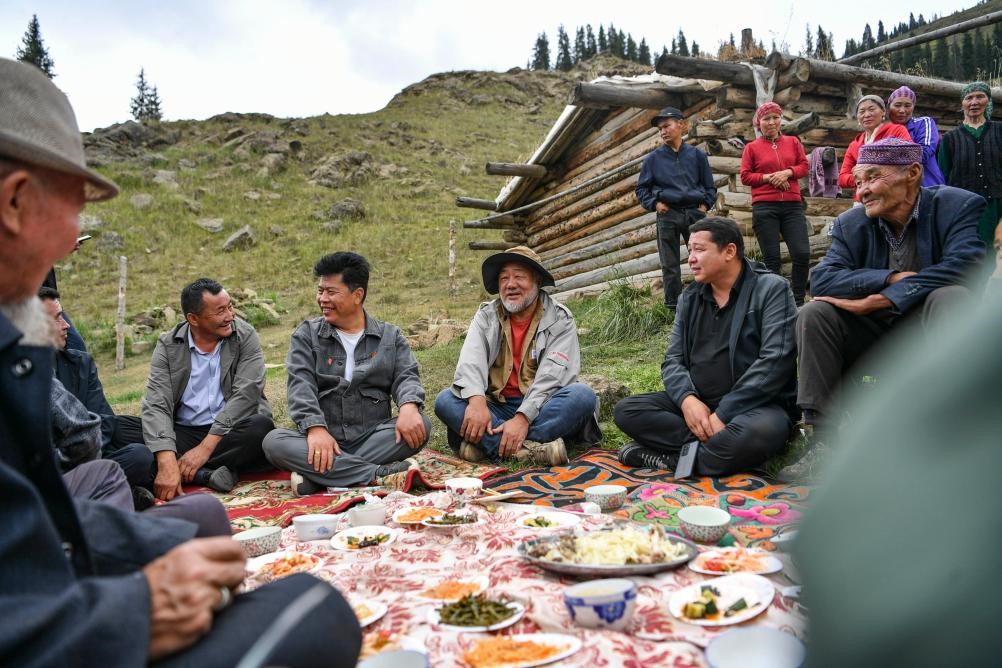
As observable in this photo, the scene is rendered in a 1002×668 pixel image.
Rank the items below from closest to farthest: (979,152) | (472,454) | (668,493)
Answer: (668,493) < (472,454) < (979,152)

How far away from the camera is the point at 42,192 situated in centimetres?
128

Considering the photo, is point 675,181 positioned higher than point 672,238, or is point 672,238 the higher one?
point 675,181

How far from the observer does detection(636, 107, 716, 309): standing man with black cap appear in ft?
24.2

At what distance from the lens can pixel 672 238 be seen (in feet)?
25.5

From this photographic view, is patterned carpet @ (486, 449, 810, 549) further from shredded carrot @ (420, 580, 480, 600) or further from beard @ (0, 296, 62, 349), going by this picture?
beard @ (0, 296, 62, 349)

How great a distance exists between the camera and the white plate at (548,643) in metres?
1.63

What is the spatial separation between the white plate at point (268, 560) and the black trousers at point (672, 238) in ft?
19.5

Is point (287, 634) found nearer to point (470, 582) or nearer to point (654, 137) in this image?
point (470, 582)

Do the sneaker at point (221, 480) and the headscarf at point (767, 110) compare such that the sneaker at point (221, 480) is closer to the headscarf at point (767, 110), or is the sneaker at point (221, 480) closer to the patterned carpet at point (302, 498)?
the patterned carpet at point (302, 498)

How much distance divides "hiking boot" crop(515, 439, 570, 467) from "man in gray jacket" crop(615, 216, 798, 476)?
1.28ft

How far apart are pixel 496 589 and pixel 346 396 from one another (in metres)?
2.85

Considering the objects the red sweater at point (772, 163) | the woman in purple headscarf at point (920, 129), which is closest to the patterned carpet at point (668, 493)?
the red sweater at point (772, 163)

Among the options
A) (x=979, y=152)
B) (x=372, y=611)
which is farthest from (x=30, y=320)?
(x=979, y=152)

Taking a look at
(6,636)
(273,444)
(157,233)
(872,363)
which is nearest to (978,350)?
(6,636)
